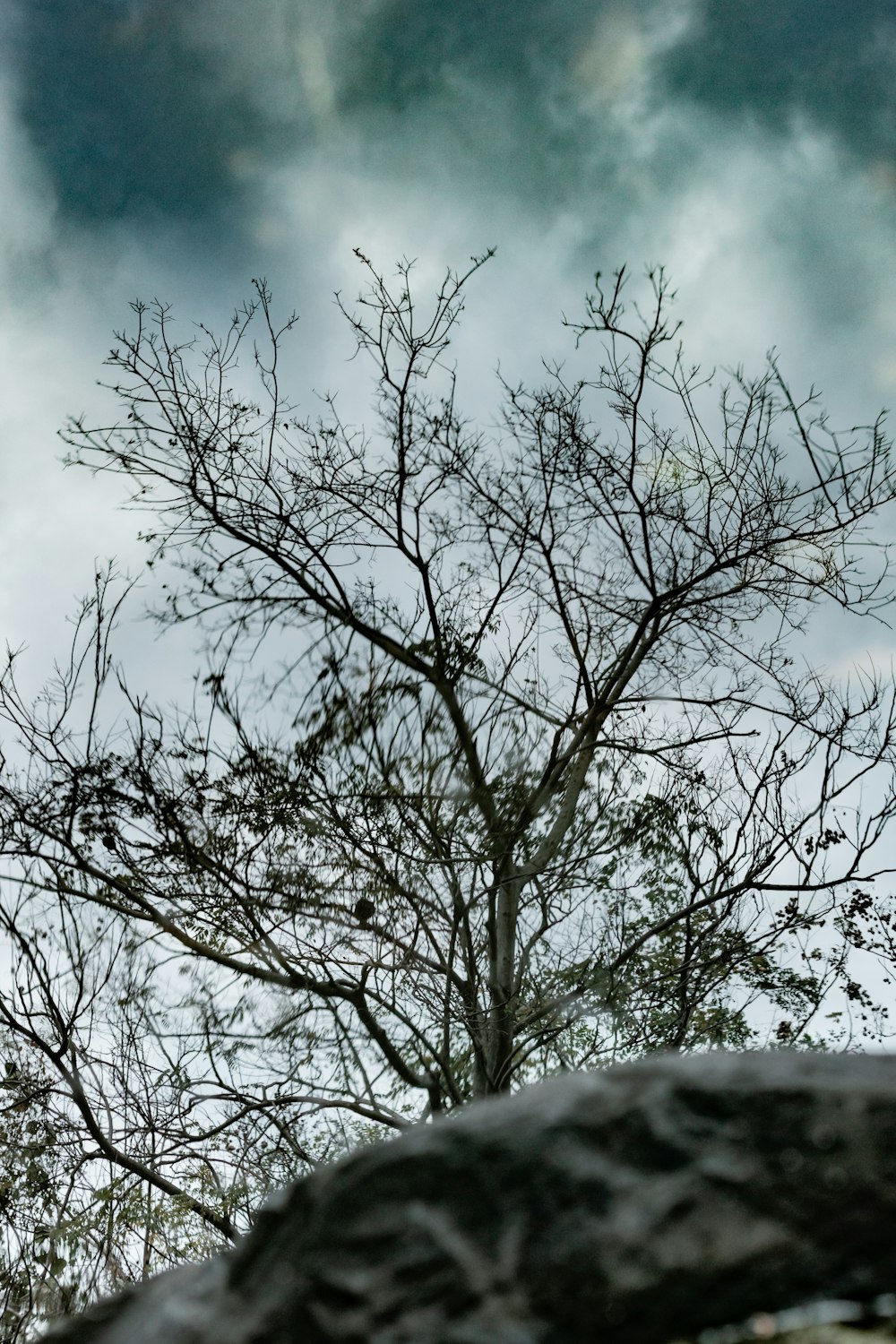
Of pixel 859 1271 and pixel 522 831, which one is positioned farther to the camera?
pixel 522 831

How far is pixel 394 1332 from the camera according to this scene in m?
1.49

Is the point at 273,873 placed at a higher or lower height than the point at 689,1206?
higher

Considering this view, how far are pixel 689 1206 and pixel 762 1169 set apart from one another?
0.15 m

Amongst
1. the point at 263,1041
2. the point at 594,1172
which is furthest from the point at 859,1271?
the point at 263,1041

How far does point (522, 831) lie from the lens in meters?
6.25

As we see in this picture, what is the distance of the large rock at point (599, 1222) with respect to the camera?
1472 mm

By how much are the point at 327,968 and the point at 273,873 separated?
77cm

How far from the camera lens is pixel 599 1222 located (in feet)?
4.97

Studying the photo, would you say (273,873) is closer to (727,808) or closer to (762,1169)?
(727,808)

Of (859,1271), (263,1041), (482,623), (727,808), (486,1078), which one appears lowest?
(859,1271)

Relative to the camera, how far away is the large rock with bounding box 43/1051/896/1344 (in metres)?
1.47

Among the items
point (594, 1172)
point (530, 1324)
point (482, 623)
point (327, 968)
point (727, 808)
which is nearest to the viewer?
point (530, 1324)

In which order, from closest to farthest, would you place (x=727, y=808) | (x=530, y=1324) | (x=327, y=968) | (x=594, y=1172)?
(x=530, y=1324)
(x=594, y=1172)
(x=327, y=968)
(x=727, y=808)

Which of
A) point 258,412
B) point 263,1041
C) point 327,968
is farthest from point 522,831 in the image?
point 258,412
